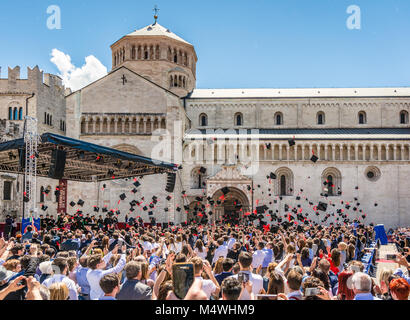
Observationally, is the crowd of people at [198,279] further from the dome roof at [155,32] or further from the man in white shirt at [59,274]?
the dome roof at [155,32]

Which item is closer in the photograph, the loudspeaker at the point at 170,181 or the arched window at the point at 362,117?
the loudspeaker at the point at 170,181

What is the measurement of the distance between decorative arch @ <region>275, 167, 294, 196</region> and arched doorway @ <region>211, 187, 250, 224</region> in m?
3.73

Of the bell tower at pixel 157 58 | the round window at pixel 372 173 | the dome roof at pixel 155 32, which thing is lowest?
the round window at pixel 372 173

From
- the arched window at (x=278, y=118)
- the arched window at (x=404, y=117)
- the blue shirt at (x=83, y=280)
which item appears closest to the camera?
the blue shirt at (x=83, y=280)

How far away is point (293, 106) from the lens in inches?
1906

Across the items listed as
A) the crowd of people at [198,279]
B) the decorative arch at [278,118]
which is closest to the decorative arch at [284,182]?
the decorative arch at [278,118]

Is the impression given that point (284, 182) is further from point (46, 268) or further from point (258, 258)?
point (46, 268)

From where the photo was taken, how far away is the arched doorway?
4208 cm

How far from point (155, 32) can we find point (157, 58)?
12.5 feet

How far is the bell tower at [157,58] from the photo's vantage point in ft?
159

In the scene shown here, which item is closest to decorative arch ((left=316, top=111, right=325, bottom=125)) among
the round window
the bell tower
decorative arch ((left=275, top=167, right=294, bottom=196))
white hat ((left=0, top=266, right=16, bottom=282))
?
the round window

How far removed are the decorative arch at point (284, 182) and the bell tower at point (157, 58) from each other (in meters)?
15.7

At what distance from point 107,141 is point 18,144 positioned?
838 inches

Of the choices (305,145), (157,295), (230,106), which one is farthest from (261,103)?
(157,295)
